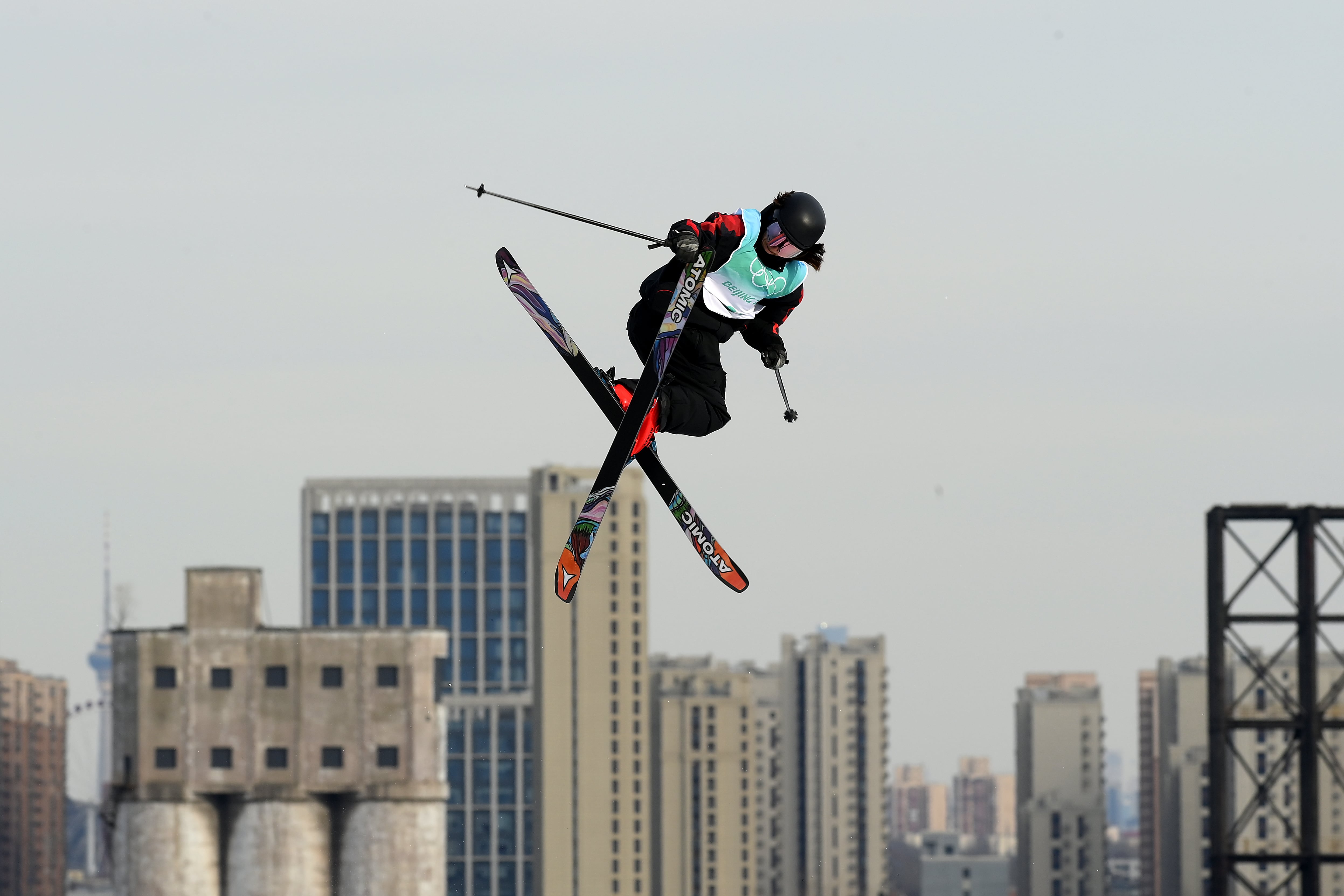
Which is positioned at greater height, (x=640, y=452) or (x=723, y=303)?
(x=723, y=303)

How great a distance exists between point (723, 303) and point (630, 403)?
97cm

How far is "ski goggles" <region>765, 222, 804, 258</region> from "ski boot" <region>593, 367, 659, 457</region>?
133cm

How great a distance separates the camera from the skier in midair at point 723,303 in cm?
→ 1490

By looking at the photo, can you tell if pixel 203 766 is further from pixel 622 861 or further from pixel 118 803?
pixel 622 861

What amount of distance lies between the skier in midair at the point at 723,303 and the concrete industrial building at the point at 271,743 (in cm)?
10062

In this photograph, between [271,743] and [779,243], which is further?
[271,743]

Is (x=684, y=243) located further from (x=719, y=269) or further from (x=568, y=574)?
(x=568, y=574)

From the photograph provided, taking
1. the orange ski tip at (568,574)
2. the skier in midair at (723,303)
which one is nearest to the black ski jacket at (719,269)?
the skier in midair at (723,303)

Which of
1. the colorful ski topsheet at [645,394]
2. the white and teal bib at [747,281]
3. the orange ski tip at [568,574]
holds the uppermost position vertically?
the white and teal bib at [747,281]

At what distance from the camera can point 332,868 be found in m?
114

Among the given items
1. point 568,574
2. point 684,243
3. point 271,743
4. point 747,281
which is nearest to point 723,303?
point 747,281

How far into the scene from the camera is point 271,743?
117 meters

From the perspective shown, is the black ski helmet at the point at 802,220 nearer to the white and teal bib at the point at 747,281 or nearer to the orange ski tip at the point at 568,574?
the white and teal bib at the point at 747,281

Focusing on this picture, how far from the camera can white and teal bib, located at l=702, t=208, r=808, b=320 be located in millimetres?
15055
